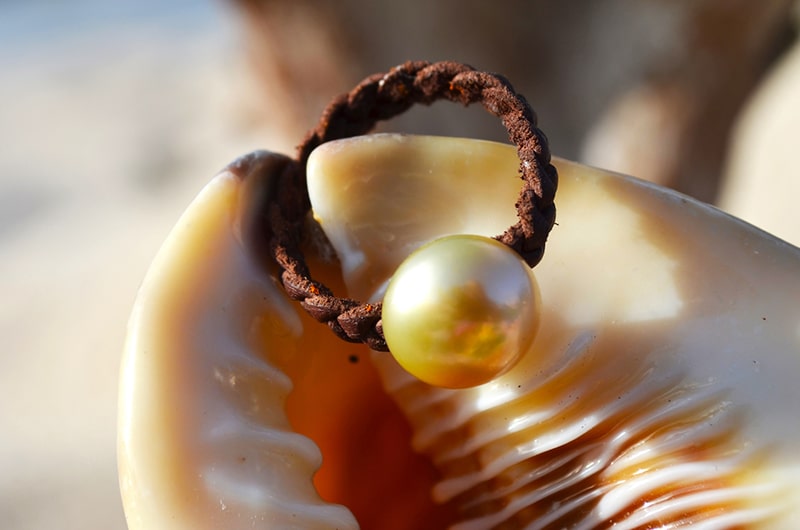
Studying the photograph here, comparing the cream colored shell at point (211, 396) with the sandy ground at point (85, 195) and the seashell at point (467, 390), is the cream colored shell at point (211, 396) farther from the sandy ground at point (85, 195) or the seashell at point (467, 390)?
the sandy ground at point (85, 195)

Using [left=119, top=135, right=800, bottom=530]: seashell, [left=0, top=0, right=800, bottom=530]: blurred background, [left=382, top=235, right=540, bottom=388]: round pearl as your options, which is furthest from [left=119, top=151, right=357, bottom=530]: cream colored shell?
[left=0, top=0, right=800, bottom=530]: blurred background

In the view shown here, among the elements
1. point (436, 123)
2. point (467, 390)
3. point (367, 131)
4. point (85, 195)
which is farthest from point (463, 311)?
point (85, 195)

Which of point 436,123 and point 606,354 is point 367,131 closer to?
point 606,354

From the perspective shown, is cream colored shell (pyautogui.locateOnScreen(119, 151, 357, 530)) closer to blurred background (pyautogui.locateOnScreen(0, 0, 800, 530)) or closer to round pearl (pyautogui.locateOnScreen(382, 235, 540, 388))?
round pearl (pyautogui.locateOnScreen(382, 235, 540, 388))

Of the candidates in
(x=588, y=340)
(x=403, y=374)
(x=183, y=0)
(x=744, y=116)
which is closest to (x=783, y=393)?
(x=588, y=340)

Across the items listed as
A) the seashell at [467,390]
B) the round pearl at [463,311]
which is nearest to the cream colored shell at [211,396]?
the seashell at [467,390]
